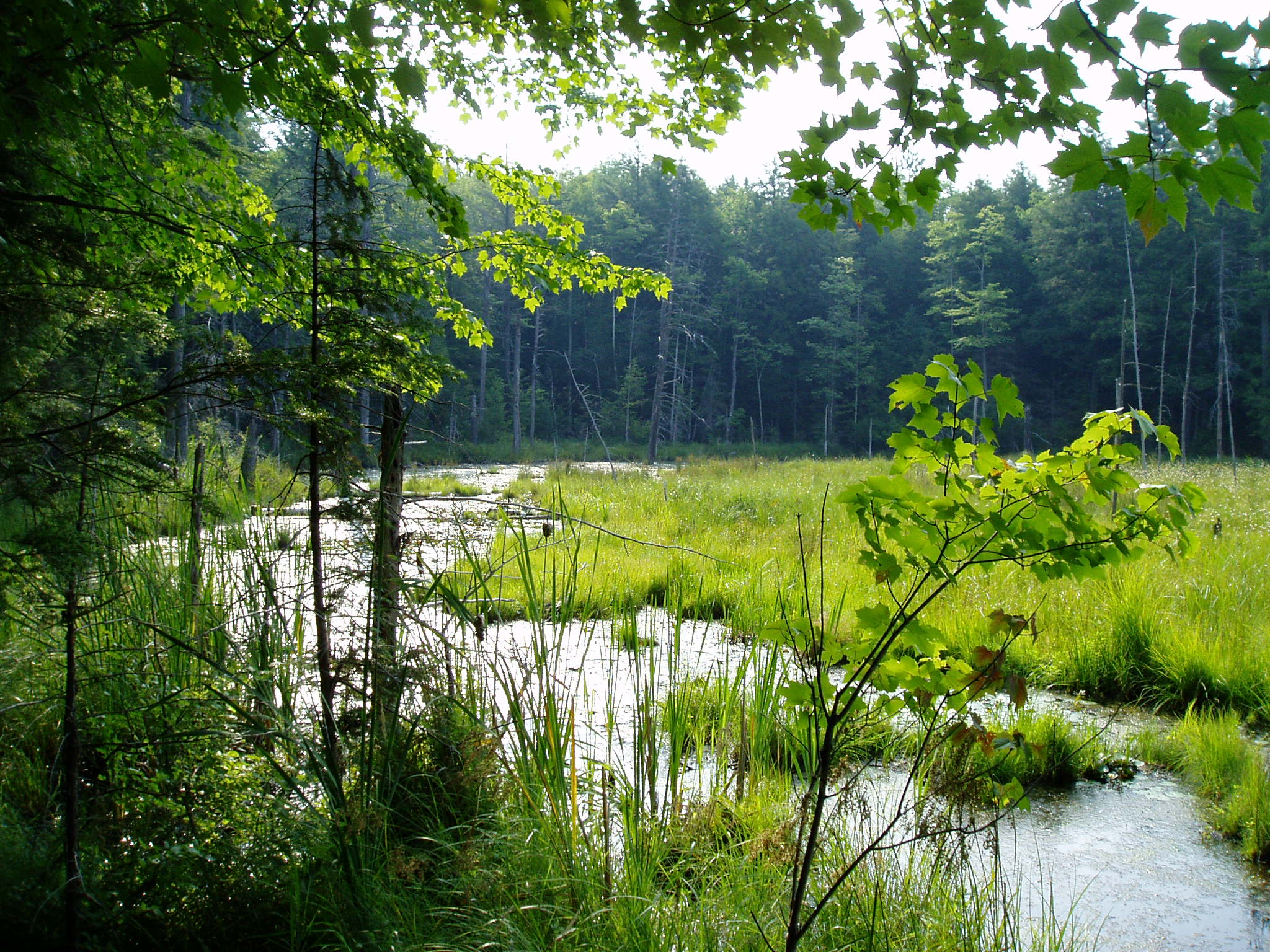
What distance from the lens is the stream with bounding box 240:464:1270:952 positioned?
2326 millimetres

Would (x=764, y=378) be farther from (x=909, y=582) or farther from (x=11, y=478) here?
(x=11, y=478)

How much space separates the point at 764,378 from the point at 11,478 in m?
43.1

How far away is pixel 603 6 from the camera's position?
11.1 ft

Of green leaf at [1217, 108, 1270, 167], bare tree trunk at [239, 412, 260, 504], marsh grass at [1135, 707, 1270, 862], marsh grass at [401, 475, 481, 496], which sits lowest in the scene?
marsh grass at [1135, 707, 1270, 862]

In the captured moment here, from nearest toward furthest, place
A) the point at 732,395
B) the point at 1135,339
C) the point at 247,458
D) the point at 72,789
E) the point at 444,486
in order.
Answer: the point at 72,789, the point at 247,458, the point at 444,486, the point at 1135,339, the point at 732,395

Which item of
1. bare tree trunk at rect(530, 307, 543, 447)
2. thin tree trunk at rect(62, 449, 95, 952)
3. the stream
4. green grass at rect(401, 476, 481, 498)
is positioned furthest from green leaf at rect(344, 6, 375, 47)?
bare tree trunk at rect(530, 307, 543, 447)

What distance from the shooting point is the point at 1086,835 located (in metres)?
2.92

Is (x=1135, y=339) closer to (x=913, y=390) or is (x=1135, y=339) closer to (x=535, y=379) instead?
(x=535, y=379)

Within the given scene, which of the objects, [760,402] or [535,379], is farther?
[760,402]

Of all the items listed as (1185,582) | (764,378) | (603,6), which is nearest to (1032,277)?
(764,378)

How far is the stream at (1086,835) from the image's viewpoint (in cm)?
233

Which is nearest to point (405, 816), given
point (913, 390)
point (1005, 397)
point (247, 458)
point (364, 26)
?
point (913, 390)

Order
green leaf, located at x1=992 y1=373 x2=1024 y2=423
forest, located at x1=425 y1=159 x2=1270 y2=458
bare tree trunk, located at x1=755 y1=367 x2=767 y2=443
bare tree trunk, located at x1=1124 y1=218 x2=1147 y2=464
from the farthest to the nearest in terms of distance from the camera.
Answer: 1. bare tree trunk, located at x1=755 y1=367 x2=767 y2=443
2. forest, located at x1=425 y1=159 x2=1270 y2=458
3. bare tree trunk, located at x1=1124 y1=218 x2=1147 y2=464
4. green leaf, located at x1=992 y1=373 x2=1024 y2=423

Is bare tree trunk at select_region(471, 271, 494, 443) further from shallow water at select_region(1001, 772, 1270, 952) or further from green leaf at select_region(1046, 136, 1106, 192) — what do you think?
green leaf at select_region(1046, 136, 1106, 192)
